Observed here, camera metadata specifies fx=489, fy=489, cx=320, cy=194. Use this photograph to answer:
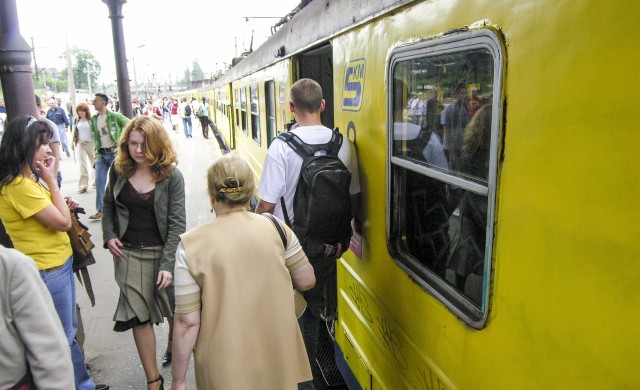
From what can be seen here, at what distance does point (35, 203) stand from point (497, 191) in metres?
2.31

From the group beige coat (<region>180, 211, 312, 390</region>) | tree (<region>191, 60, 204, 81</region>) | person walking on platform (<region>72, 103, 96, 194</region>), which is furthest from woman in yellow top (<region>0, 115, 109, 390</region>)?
tree (<region>191, 60, 204, 81</region>)

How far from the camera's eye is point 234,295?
1884 mm

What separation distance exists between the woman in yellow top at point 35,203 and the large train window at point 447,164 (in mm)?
1837

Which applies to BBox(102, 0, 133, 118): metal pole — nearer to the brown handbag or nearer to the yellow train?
the brown handbag

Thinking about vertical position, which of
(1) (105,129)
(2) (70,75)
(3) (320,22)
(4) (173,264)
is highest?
(2) (70,75)

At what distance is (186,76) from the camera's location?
124 meters

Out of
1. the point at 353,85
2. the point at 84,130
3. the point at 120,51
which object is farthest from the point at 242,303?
the point at 120,51

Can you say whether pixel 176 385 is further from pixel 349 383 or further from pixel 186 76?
pixel 186 76

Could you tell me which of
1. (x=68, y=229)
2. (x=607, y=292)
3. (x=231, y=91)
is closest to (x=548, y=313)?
(x=607, y=292)

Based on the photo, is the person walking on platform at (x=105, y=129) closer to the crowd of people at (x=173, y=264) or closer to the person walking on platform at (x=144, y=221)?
the crowd of people at (x=173, y=264)

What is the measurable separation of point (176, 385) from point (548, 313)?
4.81 ft

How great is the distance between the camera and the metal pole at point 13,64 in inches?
146

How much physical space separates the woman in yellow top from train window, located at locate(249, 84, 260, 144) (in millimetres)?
4366

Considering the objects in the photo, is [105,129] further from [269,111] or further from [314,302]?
[314,302]
